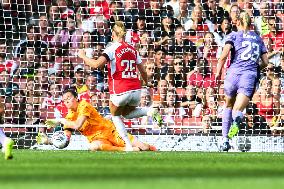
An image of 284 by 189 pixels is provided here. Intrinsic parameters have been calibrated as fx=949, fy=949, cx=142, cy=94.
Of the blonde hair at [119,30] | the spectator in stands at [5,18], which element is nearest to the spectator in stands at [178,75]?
the spectator in stands at [5,18]

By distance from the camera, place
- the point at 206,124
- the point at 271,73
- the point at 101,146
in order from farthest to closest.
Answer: the point at 271,73
the point at 206,124
the point at 101,146

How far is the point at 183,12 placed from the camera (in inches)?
755

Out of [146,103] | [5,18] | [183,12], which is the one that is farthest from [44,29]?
[183,12]

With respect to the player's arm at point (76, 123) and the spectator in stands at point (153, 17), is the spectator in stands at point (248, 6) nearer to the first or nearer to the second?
the spectator in stands at point (153, 17)

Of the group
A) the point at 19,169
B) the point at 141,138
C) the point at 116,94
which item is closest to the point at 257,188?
the point at 19,169

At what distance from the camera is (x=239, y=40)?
14.0m

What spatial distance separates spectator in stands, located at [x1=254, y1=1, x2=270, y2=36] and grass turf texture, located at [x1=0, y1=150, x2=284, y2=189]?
313 inches

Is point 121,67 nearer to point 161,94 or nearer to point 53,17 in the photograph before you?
point 161,94

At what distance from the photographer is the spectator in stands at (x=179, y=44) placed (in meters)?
18.3

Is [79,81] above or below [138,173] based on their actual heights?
above

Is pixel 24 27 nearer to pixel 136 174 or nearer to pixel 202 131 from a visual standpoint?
pixel 202 131

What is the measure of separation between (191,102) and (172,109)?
0.38 meters

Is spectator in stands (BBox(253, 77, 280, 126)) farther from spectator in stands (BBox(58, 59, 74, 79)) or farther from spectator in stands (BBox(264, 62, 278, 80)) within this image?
spectator in stands (BBox(58, 59, 74, 79))

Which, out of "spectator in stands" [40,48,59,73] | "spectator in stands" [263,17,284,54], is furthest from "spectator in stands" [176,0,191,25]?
"spectator in stands" [40,48,59,73]
